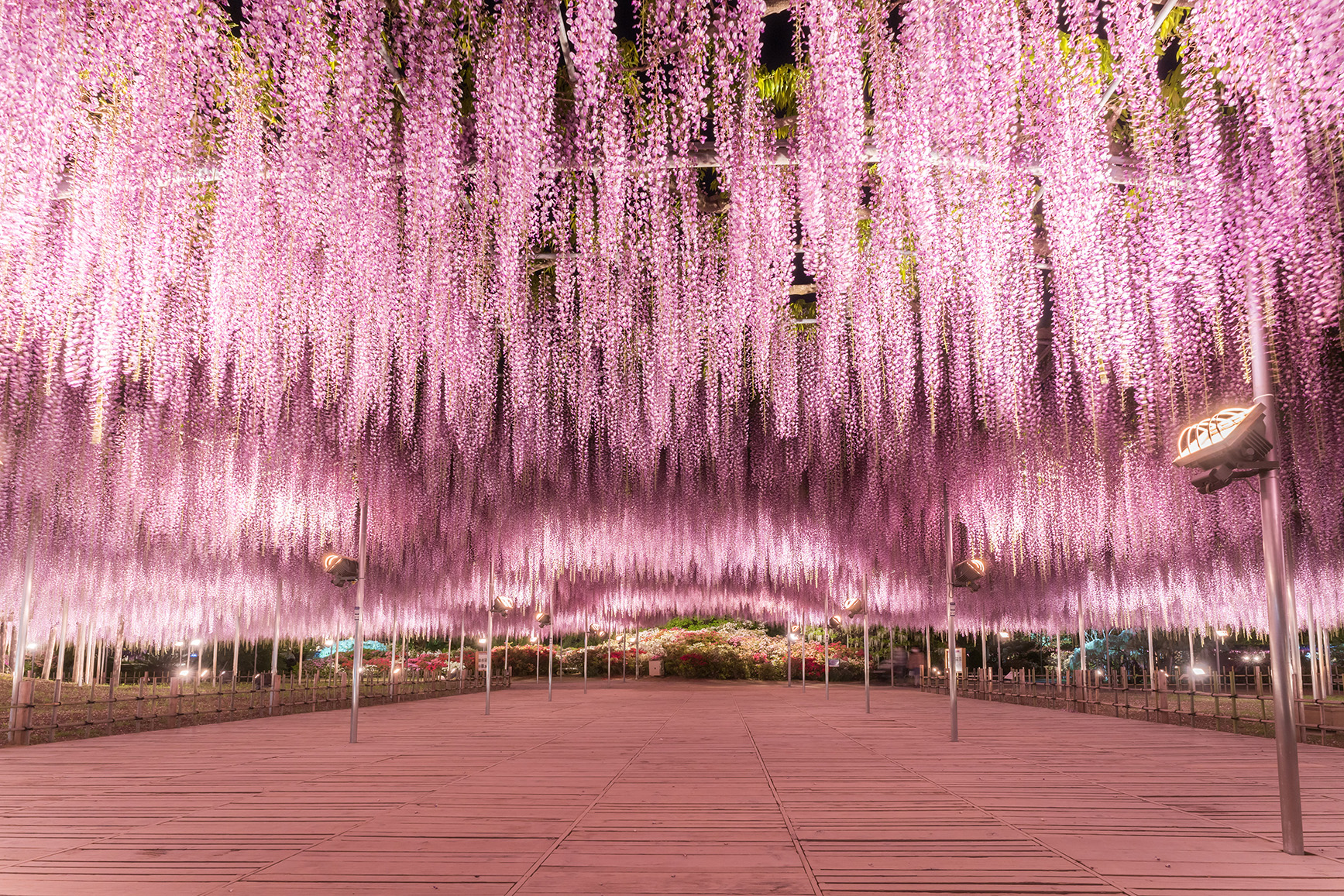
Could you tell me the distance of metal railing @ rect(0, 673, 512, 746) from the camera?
28.5 ft

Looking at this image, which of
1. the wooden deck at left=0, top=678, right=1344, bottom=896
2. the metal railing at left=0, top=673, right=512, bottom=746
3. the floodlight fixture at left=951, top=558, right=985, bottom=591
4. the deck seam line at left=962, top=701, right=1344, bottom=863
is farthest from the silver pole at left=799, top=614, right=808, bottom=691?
the deck seam line at left=962, top=701, right=1344, bottom=863

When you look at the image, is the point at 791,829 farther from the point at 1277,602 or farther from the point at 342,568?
the point at 342,568

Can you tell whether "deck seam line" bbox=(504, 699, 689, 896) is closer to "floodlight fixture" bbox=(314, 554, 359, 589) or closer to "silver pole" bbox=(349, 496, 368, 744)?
"silver pole" bbox=(349, 496, 368, 744)

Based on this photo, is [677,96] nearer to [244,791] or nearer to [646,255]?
[646,255]

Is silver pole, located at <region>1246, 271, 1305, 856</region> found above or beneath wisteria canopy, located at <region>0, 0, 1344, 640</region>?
beneath

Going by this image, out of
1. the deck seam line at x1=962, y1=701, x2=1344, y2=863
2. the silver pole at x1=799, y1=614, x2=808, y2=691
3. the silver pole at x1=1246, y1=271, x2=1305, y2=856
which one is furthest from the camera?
the silver pole at x1=799, y1=614, x2=808, y2=691

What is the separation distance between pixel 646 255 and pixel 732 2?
2.78m

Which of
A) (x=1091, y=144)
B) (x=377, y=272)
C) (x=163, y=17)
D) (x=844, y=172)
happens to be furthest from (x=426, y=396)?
(x=1091, y=144)

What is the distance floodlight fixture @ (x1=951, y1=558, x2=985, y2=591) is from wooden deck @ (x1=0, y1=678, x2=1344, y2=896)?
67.6 inches

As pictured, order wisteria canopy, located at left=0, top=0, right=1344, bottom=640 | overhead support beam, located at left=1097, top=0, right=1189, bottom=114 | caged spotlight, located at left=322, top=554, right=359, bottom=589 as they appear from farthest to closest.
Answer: caged spotlight, located at left=322, top=554, right=359, bottom=589, wisteria canopy, located at left=0, top=0, right=1344, bottom=640, overhead support beam, located at left=1097, top=0, right=1189, bottom=114

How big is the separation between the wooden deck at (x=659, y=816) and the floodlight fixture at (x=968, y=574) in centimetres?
172

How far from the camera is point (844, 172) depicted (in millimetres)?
5543

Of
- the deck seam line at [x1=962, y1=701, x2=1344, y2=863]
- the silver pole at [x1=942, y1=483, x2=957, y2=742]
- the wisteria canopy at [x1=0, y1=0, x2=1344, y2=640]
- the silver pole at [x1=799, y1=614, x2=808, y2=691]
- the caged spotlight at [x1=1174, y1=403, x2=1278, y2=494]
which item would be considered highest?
the wisteria canopy at [x1=0, y1=0, x2=1344, y2=640]

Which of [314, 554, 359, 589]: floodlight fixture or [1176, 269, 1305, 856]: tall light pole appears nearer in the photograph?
[1176, 269, 1305, 856]: tall light pole
